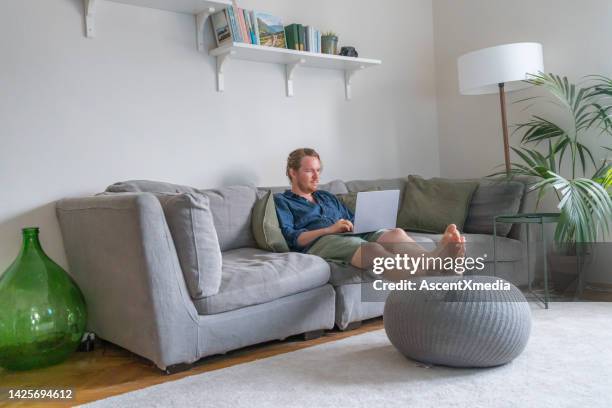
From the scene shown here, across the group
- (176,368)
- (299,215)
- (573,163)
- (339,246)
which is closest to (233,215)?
(299,215)

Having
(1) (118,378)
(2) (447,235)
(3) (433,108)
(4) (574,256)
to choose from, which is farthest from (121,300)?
(3) (433,108)

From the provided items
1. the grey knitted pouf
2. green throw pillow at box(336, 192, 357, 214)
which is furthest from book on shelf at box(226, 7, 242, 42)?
the grey knitted pouf

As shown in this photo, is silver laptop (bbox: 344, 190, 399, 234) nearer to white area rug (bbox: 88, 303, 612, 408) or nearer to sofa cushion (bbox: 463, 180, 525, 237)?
white area rug (bbox: 88, 303, 612, 408)

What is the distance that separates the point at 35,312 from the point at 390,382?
1.39 meters

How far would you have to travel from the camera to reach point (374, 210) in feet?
8.72

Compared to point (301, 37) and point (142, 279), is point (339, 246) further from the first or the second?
point (301, 37)

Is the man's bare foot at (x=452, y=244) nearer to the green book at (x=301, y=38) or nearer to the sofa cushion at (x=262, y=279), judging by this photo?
the sofa cushion at (x=262, y=279)

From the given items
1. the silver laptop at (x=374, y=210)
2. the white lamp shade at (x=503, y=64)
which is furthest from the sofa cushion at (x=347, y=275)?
the white lamp shade at (x=503, y=64)

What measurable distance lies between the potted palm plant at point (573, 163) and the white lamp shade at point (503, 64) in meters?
0.09

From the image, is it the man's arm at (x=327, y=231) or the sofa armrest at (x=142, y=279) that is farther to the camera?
the man's arm at (x=327, y=231)

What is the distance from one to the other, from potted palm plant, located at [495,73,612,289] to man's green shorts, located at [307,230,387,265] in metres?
0.97

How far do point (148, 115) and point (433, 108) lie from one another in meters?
2.41

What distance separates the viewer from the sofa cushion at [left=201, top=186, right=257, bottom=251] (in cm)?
275

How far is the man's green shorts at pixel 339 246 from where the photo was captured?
2.51 meters
